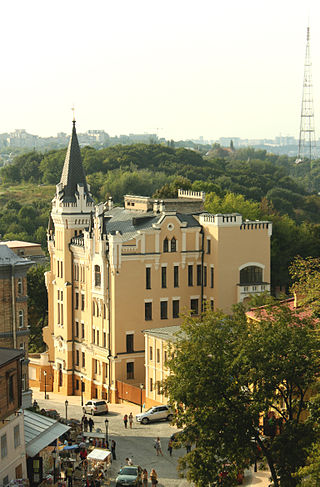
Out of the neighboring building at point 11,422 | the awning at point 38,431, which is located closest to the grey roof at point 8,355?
the neighboring building at point 11,422

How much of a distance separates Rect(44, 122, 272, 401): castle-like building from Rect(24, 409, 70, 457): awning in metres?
19.9

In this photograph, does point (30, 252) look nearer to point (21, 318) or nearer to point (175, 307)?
point (175, 307)

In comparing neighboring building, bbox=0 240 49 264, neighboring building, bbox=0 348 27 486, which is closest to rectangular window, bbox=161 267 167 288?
neighboring building, bbox=0 348 27 486

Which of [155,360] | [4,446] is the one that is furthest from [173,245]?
[4,446]

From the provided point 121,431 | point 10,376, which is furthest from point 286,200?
point 10,376

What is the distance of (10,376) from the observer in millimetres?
46750

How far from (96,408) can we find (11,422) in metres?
21.4

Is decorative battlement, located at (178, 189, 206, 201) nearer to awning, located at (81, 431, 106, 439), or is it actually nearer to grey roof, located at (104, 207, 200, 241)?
grey roof, located at (104, 207, 200, 241)

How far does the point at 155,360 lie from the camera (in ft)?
223

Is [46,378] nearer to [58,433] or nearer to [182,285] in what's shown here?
[182,285]

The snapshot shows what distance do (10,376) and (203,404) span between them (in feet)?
31.6

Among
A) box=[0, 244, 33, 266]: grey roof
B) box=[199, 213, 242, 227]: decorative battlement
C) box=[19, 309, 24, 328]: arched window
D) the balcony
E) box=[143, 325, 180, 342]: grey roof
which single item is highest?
box=[199, 213, 242, 227]: decorative battlement

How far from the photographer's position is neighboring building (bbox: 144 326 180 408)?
6675cm

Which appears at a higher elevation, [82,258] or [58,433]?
[82,258]
